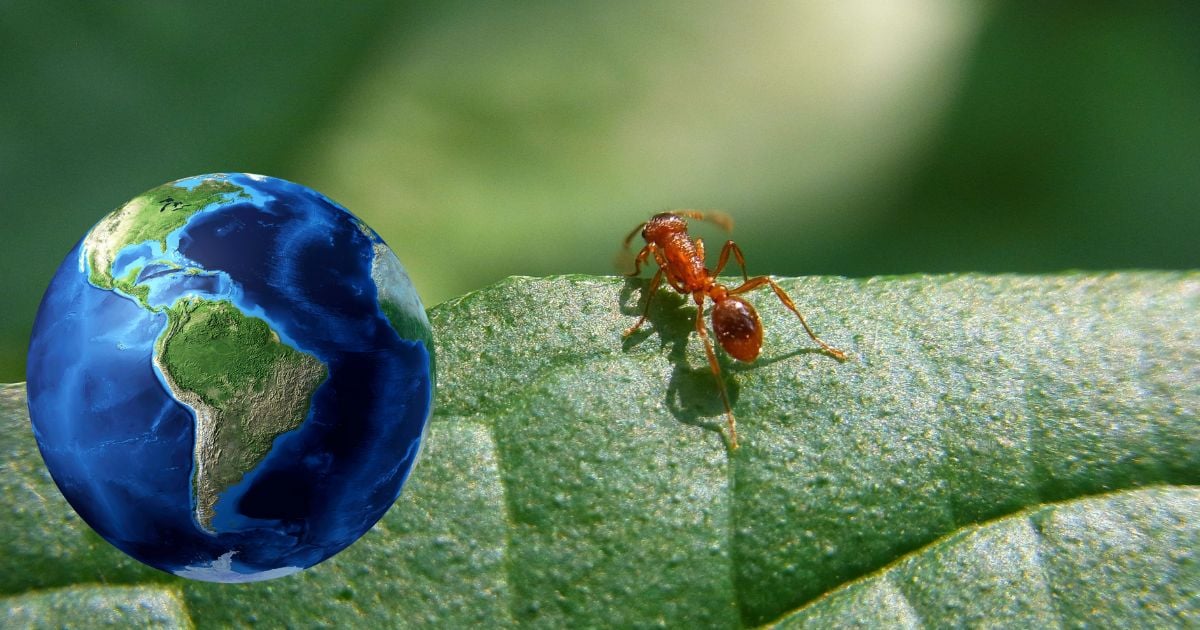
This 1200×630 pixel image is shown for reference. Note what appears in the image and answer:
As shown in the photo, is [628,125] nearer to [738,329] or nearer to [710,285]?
[710,285]

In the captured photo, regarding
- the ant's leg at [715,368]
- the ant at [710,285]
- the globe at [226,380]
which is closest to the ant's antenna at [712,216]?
the ant at [710,285]

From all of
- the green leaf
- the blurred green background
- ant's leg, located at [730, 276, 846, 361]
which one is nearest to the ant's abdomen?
ant's leg, located at [730, 276, 846, 361]

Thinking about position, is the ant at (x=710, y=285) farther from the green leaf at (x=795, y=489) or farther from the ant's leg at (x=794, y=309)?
the green leaf at (x=795, y=489)

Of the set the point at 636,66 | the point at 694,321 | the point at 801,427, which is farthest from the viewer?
the point at 636,66

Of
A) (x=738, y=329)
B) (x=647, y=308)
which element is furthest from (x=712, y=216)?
(x=738, y=329)

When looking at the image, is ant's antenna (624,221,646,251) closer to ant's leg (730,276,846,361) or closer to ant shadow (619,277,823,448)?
ant shadow (619,277,823,448)

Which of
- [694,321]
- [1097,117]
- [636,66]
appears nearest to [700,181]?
[636,66]

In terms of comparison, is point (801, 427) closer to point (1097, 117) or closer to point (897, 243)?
point (897, 243)
